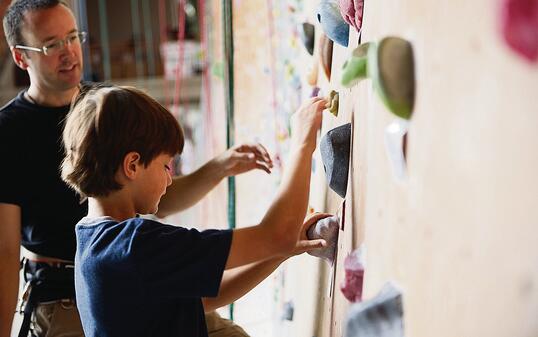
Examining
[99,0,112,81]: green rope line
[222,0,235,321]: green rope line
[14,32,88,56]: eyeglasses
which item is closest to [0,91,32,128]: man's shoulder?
[14,32,88,56]: eyeglasses

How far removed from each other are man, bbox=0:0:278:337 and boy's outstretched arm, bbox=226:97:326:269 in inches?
17.5

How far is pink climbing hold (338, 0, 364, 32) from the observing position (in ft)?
3.29

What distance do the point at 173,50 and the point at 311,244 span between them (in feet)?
17.5

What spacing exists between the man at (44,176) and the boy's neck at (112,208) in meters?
0.45

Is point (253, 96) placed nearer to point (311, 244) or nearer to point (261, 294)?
point (261, 294)

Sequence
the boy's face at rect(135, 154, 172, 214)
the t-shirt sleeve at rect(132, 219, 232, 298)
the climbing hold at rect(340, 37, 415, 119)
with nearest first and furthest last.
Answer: the climbing hold at rect(340, 37, 415, 119) < the t-shirt sleeve at rect(132, 219, 232, 298) < the boy's face at rect(135, 154, 172, 214)

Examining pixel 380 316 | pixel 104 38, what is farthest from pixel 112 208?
pixel 104 38

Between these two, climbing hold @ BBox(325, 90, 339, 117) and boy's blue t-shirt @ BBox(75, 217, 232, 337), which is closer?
boy's blue t-shirt @ BBox(75, 217, 232, 337)

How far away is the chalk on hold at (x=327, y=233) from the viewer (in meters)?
1.15

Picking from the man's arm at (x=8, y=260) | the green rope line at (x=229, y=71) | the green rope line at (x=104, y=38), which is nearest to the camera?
the man's arm at (x=8, y=260)

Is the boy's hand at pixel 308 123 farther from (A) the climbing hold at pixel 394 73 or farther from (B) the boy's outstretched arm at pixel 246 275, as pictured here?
(A) the climbing hold at pixel 394 73

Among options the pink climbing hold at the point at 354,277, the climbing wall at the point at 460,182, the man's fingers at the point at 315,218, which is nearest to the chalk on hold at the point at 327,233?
the man's fingers at the point at 315,218

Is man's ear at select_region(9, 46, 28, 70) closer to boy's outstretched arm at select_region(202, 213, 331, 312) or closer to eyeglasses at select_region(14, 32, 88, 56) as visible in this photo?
eyeglasses at select_region(14, 32, 88, 56)

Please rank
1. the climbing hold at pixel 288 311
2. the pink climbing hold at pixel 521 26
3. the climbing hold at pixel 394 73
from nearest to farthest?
1. the pink climbing hold at pixel 521 26
2. the climbing hold at pixel 394 73
3. the climbing hold at pixel 288 311
